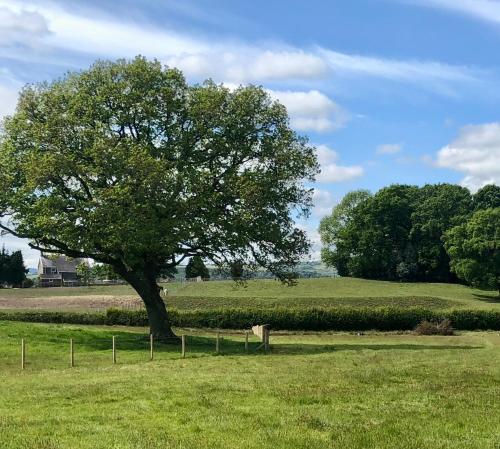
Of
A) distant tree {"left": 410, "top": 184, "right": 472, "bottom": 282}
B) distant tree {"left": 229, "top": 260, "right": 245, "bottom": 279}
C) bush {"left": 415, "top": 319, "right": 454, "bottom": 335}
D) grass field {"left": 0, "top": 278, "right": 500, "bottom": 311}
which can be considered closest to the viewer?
distant tree {"left": 229, "top": 260, "right": 245, "bottom": 279}

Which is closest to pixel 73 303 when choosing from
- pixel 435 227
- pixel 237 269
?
pixel 237 269

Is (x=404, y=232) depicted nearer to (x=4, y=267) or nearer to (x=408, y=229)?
(x=408, y=229)

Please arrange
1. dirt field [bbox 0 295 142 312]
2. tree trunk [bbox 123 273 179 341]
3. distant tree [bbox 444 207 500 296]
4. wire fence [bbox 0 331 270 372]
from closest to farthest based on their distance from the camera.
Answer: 1. wire fence [bbox 0 331 270 372]
2. tree trunk [bbox 123 273 179 341]
3. dirt field [bbox 0 295 142 312]
4. distant tree [bbox 444 207 500 296]

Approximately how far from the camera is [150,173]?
1218 inches

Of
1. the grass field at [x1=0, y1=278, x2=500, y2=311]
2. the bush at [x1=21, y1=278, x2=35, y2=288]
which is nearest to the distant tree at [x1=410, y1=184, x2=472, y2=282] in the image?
the grass field at [x1=0, y1=278, x2=500, y2=311]

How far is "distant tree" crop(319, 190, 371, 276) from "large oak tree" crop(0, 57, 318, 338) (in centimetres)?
7539

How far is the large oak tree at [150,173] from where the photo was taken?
3183 centimetres

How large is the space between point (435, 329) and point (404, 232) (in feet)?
166

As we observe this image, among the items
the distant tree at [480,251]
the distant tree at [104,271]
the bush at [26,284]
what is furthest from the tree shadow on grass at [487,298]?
the bush at [26,284]

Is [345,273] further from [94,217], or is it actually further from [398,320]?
[94,217]

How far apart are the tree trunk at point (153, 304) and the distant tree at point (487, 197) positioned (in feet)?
239

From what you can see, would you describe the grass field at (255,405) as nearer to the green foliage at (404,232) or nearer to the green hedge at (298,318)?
the green hedge at (298,318)

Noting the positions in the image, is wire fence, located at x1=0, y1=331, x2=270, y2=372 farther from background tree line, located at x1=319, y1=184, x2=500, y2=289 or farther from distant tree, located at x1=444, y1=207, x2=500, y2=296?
background tree line, located at x1=319, y1=184, x2=500, y2=289

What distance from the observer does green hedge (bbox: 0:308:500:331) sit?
55812 millimetres
